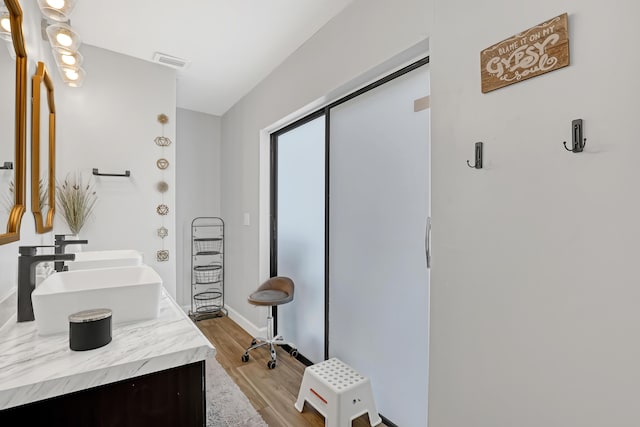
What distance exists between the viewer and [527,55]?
108 centimetres

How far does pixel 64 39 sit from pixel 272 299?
6.76ft

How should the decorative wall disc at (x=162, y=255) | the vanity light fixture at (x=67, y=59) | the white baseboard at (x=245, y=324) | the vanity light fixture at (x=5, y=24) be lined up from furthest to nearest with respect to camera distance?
the white baseboard at (x=245, y=324)
the decorative wall disc at (x=162, y=255)
the vanity light fixture at (x=67, y=59)
the vanity light fixture at (x=5, y=24)

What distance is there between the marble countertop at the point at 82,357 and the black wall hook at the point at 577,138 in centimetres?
125

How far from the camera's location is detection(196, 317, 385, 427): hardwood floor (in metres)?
1.92

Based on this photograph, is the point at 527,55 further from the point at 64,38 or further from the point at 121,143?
the point at 121,143

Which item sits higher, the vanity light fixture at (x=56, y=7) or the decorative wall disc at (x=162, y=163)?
the vanity light fixture at (x=56, y=7)

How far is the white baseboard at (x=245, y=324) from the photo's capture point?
3143 mm

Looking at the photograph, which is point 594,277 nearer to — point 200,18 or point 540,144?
point 540,144

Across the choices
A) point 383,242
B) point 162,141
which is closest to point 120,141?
point 162,141

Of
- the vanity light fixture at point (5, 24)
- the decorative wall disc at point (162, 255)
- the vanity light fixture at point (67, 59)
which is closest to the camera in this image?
the vanity light fixture at point (5, 24)

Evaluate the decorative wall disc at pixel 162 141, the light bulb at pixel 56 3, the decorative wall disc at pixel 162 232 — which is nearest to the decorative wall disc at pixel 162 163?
the decorative wall disc at pixel 162 141

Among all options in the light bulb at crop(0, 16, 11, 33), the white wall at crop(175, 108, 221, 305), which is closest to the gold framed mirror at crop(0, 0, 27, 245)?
the light bulb at crop(0, 16, 11, 33)

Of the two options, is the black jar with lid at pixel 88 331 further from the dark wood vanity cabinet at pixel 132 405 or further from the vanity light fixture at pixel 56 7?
the vanity light fixture at pixel 56 7

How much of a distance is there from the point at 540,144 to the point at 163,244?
288 cm
